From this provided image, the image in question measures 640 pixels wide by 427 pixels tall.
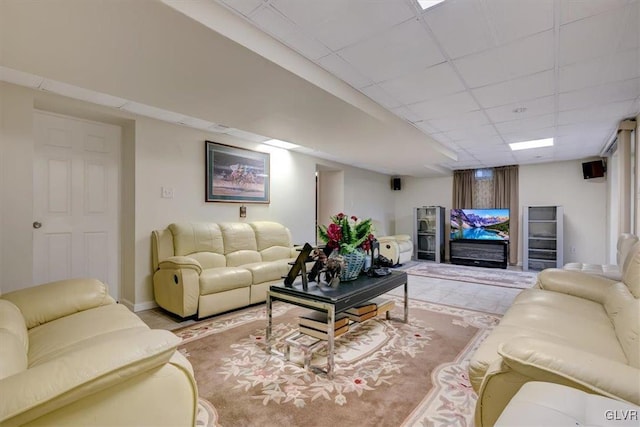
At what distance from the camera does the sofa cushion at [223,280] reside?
124 inches

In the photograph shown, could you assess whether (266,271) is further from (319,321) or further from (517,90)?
(517,90)

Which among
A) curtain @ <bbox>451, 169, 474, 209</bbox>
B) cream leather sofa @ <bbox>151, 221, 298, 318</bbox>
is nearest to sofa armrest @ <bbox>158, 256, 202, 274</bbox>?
cream leather sofa @ <bbox>151, 221, 298, 318</bbox>

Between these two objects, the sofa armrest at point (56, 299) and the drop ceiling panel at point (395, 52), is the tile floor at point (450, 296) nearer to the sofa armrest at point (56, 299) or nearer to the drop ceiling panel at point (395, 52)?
the sofa armrest at point (56, 299)

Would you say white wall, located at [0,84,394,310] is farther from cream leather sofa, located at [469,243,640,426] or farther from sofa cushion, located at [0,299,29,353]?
cream leather sofa, located at [469,243,640,426]

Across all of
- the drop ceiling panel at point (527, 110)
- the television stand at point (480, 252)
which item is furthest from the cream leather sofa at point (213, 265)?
the television stand at point (480, 252)

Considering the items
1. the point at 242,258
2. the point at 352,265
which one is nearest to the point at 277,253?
the point at 242,258

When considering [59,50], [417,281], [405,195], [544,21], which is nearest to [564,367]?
[544,21]

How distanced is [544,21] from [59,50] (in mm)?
3053

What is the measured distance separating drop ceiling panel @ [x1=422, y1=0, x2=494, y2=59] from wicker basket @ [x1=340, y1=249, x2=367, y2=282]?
68.0 inches

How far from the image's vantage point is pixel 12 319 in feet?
4.93

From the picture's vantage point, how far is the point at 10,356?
111cm

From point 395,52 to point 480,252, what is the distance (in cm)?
599

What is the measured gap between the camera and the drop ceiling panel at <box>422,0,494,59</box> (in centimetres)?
173
